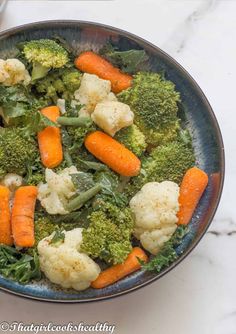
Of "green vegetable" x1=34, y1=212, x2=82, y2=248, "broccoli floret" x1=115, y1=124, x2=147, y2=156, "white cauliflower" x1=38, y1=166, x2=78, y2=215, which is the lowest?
"green vegetable" x1=34, y1=212, x2=82, y2=248

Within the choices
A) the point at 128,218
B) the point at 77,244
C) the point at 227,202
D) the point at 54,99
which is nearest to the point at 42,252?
the point at 77,244

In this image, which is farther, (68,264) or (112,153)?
(112,153)

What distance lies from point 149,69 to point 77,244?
63 cm

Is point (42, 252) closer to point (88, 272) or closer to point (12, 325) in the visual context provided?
point (88, 272)

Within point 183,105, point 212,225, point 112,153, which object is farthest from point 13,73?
point 212,225

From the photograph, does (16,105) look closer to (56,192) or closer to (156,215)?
(56,192)

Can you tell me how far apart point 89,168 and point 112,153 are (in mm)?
90

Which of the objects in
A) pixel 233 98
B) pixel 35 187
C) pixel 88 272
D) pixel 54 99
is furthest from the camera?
pixel 233 98

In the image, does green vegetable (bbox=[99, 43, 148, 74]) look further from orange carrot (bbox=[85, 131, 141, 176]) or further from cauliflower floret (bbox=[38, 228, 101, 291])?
cauliflower floret (bbox=[38, 228, 101, 291])

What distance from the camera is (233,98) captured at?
2072 mm

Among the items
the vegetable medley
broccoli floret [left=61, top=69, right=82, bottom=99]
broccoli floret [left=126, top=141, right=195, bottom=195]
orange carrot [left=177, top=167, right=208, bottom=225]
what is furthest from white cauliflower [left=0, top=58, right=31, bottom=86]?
orange carrot [left=177, top=167, right=208, bottom=225]

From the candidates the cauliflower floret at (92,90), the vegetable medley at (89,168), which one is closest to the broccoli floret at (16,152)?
the vegetable medley at (89,168)

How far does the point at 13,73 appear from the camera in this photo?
179cm

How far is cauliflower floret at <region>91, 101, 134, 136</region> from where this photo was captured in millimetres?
1736
